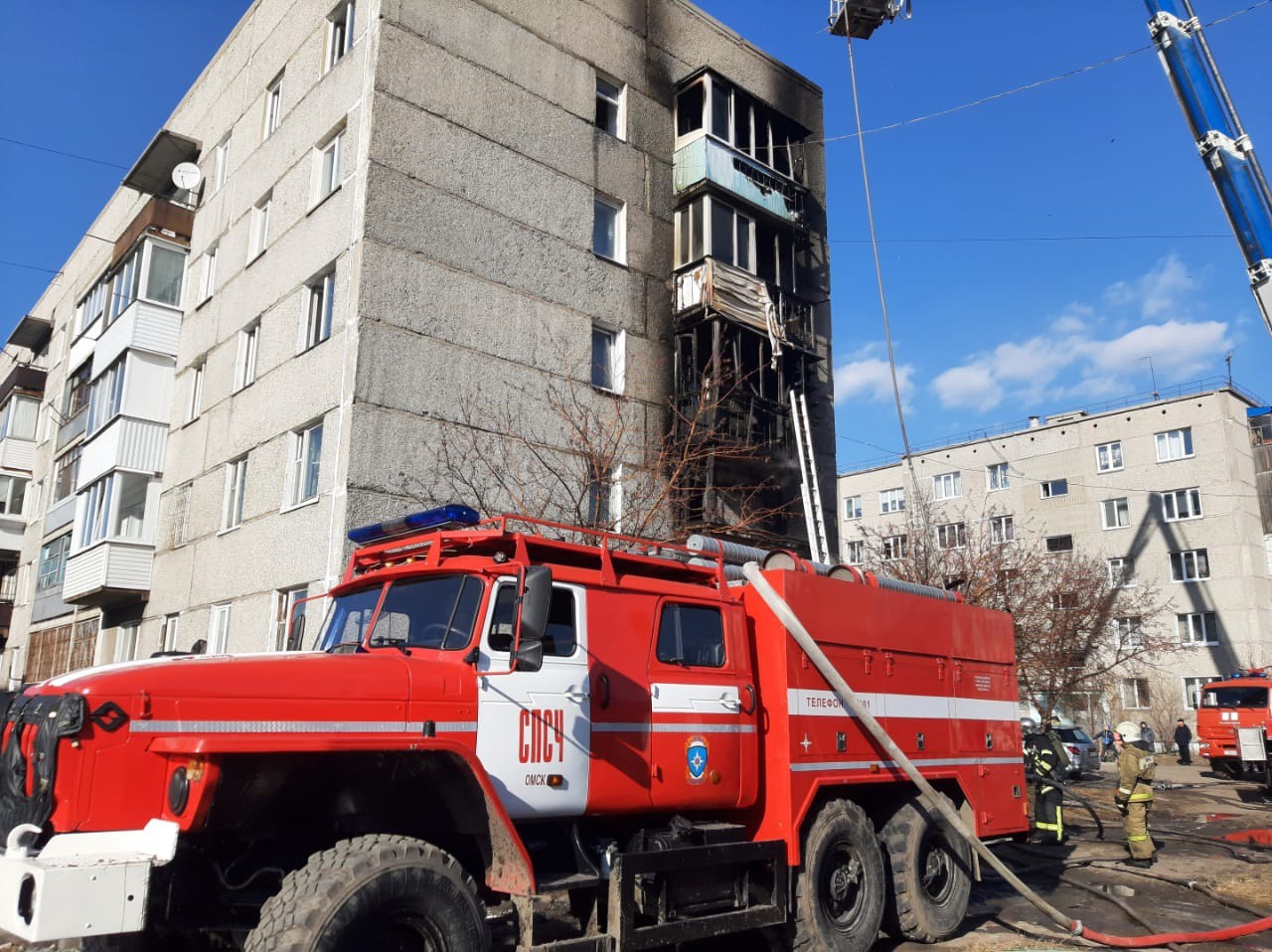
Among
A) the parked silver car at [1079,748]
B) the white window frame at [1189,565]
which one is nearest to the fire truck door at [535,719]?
the parked silver car at [1079,748]

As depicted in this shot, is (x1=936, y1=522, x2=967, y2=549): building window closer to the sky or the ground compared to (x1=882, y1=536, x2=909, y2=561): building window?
closer to the sky

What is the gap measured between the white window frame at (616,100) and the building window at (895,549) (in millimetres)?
13353

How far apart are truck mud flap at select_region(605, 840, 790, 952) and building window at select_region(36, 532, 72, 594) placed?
73.9ft

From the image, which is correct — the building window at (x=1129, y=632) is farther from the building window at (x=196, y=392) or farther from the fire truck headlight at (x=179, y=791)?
the fire truck headlight at (x=179, y=791)

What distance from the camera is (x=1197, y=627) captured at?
37469 mm

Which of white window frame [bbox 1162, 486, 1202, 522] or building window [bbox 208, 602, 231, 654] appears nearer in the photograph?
building window [bbox 208, 602, 231, 654]

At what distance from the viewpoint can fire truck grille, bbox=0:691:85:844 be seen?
4699 mm

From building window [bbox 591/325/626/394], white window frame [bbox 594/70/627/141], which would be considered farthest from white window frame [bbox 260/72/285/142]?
building window [bbox 591/325/626/394]

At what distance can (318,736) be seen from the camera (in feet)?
16.9

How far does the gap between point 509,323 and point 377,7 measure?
227 inches

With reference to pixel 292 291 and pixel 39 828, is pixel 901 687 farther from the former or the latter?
pixel 292 291

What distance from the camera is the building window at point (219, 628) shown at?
55.1 feet

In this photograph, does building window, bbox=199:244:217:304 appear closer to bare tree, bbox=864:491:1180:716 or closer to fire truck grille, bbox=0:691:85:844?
bare tree, bbox=864:491:1180:716

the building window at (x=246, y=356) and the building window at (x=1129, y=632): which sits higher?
the building window at (x=246, y=356)
